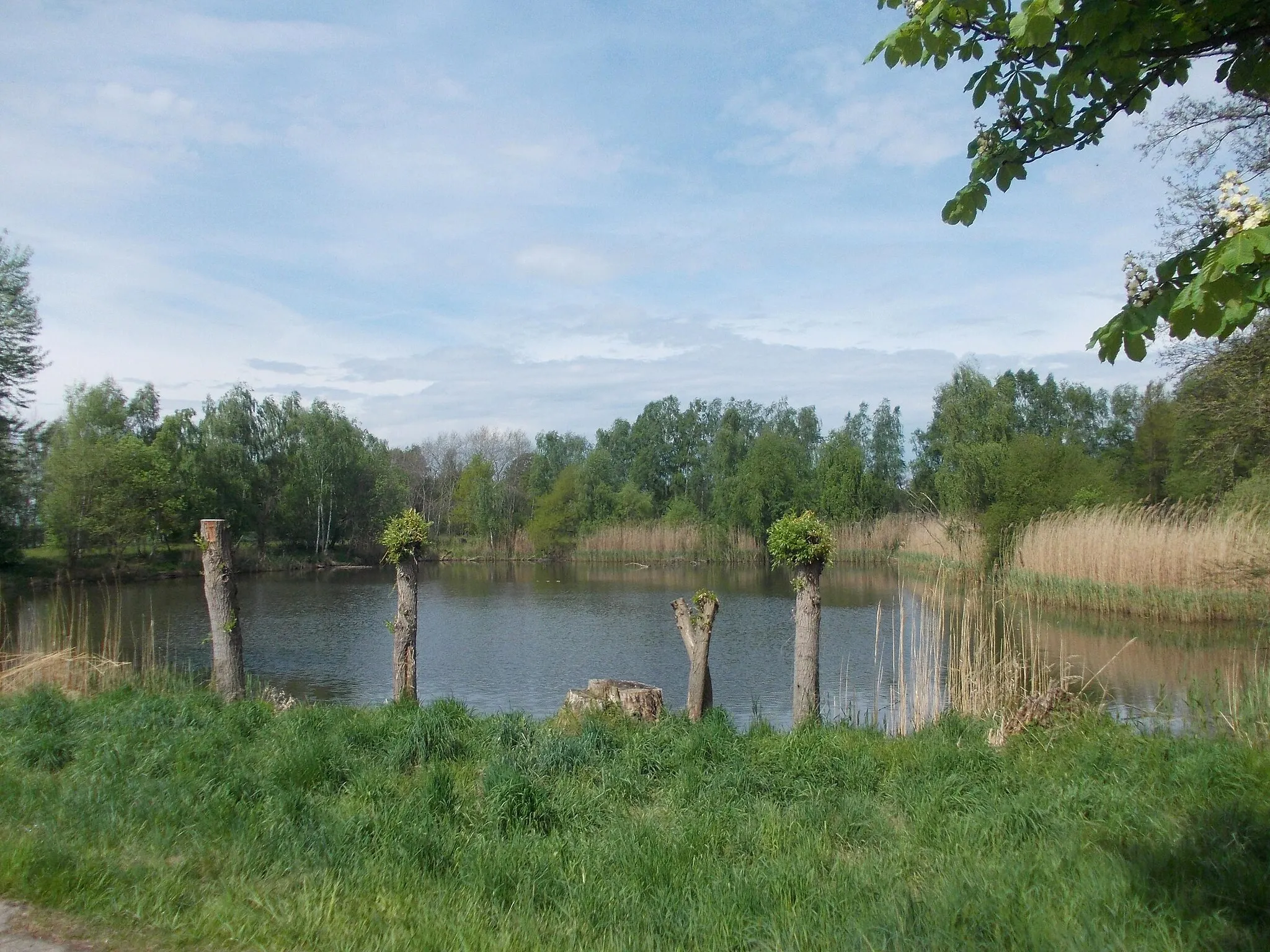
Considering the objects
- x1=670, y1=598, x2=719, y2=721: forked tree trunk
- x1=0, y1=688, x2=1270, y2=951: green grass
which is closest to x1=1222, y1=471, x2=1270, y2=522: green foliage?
x1=670, y1=598, x2=719, y2=721: forked tree trunk

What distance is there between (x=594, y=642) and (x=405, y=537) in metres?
10.4

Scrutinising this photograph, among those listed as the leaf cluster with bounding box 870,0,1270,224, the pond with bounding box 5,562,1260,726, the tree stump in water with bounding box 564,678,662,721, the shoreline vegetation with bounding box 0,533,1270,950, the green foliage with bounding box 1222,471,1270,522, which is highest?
the leaf cluster with bounding box 870,0,1270,224

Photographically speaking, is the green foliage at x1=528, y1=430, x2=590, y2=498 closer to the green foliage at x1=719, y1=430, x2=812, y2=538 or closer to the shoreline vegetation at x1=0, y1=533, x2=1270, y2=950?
the green foliage at x1=719, y1=430, x2=812, y2=538

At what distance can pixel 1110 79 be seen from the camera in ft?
10.8

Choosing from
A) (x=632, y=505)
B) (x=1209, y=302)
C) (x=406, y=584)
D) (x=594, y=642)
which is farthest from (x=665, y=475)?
(x=1209, y=302)

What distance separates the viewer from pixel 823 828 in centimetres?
490

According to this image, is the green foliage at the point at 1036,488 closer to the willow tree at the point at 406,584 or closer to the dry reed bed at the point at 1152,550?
the dry reed bed at the point at 1152,550

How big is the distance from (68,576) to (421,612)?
18.1 m

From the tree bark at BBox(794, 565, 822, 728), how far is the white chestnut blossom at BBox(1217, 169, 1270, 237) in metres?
5.79

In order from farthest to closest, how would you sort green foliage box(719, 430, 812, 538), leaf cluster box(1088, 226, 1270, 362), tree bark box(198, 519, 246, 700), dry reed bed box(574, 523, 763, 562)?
green foliage box(719, 430, 812, 538) < dry reed bed box(574, 523, 763, 562) < tree bark box(198, 519, 246, 700) < leaf cluster box(1088, 226, 1270, 362)

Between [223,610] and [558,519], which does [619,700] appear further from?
[558,519]

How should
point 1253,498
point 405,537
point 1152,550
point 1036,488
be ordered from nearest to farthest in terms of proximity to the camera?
point 405,537 < point 1253,498 < point 1152,550 < point 1036,488

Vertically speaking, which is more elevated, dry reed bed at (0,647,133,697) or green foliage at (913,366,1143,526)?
green foliage at (913,366,1143,526)

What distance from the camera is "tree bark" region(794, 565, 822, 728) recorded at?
8289mm
